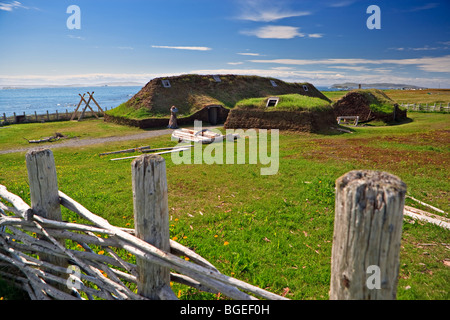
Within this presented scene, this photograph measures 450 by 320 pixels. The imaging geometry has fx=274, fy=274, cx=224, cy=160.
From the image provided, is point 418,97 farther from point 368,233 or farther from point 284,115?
point 368,233

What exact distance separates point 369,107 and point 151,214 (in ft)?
114

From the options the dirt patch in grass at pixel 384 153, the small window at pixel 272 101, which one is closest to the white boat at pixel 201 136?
the dirt patch in grass at pixel 384 153

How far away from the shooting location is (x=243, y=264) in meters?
5.06

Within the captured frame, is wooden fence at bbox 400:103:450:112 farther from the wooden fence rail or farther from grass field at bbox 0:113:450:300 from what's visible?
the wooden fence rail

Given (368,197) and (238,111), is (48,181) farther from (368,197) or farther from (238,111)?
(238,111)

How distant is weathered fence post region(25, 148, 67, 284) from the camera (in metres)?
3.50

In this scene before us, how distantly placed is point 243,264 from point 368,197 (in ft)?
12.0

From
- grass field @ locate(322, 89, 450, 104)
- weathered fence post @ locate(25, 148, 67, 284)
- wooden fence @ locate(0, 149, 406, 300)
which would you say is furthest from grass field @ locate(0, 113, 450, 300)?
grass field @ locate(322, 89, 450, 104)

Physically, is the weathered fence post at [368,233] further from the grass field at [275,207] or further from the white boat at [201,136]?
the white boat at [201,136]

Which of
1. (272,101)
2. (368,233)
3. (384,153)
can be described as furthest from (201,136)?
(368,233)

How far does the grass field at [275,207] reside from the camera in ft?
15.9

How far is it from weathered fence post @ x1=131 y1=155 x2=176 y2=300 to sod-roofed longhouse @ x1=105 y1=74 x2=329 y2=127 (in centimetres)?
2671
